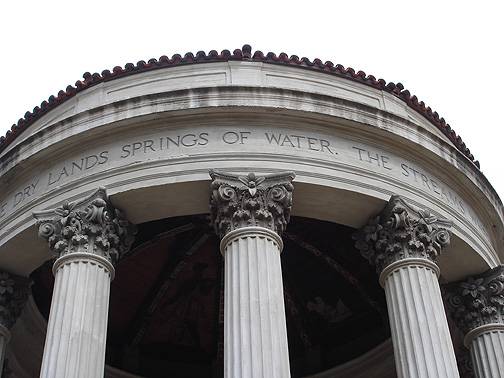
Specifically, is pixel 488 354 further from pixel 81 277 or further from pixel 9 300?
pixel 9 300

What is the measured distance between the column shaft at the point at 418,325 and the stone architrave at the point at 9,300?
8.80 meters

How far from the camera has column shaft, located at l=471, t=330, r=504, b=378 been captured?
20500 mm

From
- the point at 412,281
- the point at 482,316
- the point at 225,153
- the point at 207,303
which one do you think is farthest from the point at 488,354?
the point at 207,303

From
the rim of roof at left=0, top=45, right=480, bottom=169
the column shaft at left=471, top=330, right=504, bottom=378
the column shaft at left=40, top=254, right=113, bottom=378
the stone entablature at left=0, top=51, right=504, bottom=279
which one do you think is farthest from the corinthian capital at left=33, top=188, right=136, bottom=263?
the column shaft at left=471, top=330, right=504, bottom=378

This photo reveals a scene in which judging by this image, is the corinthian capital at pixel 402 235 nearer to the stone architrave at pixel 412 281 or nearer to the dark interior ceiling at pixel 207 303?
→ the stone architrave at pixel 412 281

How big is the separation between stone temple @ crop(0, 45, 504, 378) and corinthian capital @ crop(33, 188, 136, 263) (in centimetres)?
4

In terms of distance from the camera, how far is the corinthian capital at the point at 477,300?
70.4 feet

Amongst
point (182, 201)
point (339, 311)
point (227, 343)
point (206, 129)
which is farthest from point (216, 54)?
point (339, 311)

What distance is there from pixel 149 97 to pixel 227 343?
6509mm

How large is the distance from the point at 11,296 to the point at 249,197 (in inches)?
260

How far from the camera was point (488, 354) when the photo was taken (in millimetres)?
→ 20859

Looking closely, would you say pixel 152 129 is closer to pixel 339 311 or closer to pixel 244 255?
pixel 244 255

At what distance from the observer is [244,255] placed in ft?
60.2

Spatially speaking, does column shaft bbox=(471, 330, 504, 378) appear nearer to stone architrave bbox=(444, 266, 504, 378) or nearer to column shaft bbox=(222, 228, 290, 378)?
stone architrave bbox=(444, 266, 504, 378)
